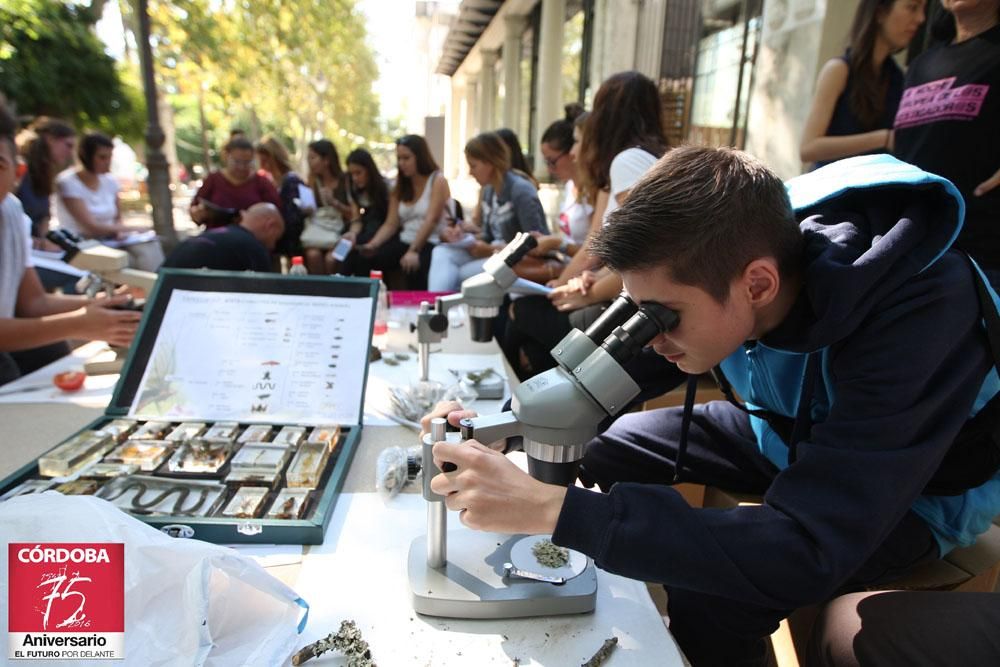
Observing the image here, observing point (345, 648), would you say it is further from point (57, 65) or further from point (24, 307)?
point (57, 65)

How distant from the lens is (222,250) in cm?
277

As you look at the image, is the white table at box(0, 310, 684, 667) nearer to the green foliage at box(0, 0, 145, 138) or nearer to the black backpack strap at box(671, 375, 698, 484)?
the black backpack strap at box(671, 375, 698, 484)

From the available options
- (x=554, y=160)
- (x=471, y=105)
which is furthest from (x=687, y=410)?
(x=471, y=105)

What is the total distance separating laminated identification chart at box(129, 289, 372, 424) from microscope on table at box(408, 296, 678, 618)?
59 cm

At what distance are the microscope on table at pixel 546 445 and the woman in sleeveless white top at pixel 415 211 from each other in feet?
13.4

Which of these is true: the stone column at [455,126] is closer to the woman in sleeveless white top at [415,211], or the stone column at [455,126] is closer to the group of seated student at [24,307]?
the woman in sleeveless white top at [415,211]

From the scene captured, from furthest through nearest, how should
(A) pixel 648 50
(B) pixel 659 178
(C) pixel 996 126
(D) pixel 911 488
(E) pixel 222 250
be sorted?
(A) pixel 648 50 → (E) pixel 222 250 → (C) pixel 996 126 → (B) pixel 659 178 → (D) pixel 911 488

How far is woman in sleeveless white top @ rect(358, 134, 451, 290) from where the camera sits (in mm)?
4898

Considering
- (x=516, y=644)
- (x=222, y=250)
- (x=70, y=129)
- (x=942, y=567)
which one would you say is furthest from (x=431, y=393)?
(x=70, y=129)

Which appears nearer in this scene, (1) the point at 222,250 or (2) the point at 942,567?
(2) the point at 942,567

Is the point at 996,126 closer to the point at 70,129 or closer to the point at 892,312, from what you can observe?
the point at 892,312

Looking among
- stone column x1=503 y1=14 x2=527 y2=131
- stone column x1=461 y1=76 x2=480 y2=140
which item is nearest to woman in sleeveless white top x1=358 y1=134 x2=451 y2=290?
stone column x1=503 y1=14 x2=527 y2=131

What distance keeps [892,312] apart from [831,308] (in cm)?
10

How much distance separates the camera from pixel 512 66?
1117cm
